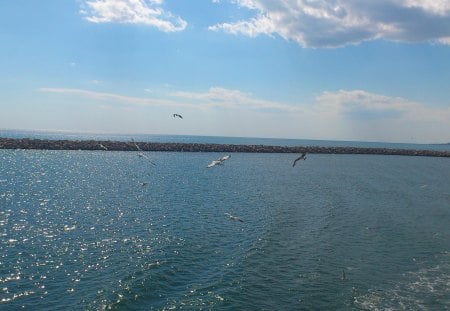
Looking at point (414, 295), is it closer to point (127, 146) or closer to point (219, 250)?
point (219, 250)

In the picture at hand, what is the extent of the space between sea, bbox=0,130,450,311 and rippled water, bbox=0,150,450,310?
0.07 meters

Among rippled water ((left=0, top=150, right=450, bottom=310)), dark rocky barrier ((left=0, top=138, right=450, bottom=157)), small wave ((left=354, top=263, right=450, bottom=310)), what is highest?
dark rocky barrier ((left=0, top=138, right=450, bottom=157))

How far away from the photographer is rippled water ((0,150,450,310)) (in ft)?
57.8

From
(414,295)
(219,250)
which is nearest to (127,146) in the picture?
(219,250)

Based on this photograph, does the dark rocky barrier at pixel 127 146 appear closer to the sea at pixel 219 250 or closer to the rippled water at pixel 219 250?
the rippled water at pixel 219 250

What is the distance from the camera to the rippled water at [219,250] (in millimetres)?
17625

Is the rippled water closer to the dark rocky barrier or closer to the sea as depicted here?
the sea

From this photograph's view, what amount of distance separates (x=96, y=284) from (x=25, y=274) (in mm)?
3826

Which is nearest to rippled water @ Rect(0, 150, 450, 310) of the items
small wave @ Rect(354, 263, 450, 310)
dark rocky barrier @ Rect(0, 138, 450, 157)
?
small wave @ Rect(354, 263, 450, 310)

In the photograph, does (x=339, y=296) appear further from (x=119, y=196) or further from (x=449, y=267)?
(x=119, y=196)

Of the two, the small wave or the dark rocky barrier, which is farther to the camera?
the dark rocky barrier

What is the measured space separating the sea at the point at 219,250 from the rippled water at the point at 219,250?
2.7 inches

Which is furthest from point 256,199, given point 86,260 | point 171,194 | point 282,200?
point 86,260

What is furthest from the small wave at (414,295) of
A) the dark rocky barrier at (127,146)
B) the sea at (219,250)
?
the dark rocky barrier at (127,146)
